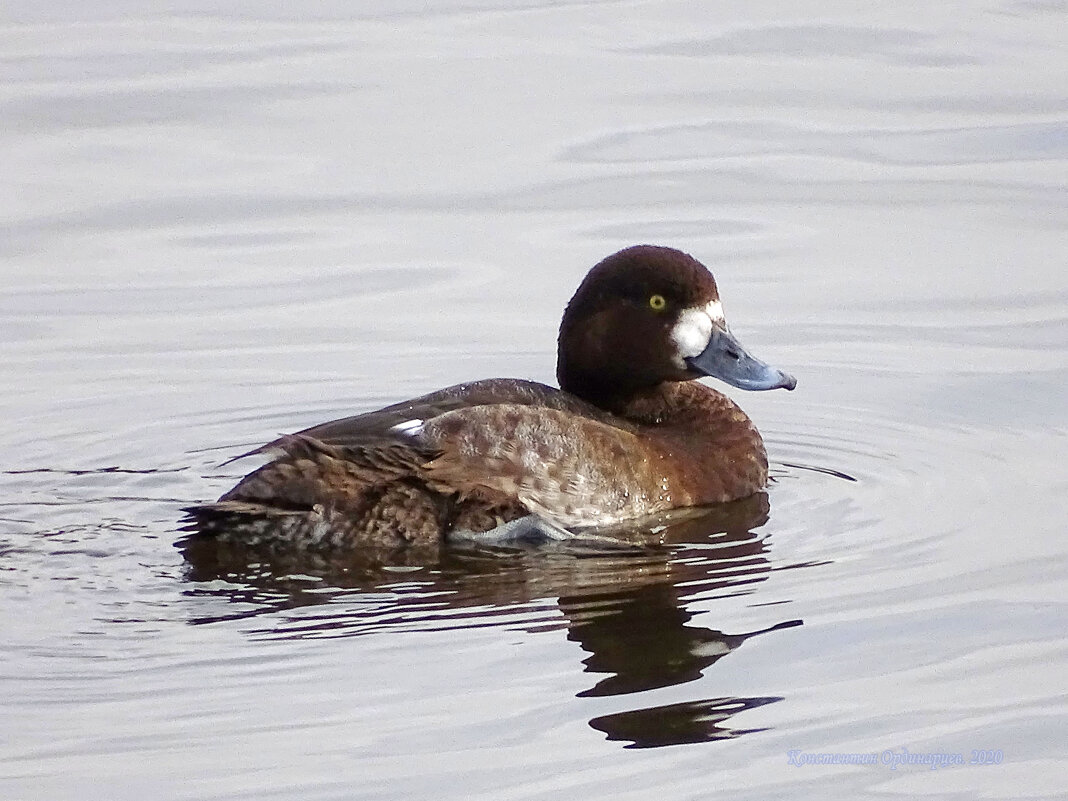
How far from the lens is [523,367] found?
28.3ft

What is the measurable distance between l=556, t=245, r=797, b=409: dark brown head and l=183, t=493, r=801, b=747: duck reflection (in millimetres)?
706

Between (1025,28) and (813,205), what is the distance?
Result: 3.71m

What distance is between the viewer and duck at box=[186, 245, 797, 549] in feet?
21.0

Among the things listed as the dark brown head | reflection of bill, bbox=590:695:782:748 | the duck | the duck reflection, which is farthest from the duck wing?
reflection of bill, bbox=590:695:782:748

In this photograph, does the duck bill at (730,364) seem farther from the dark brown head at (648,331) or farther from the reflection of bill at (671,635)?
the reflection of bill at (671,635)

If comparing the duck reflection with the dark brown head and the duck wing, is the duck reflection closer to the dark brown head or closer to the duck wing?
the duck wing

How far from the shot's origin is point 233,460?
7184 mm

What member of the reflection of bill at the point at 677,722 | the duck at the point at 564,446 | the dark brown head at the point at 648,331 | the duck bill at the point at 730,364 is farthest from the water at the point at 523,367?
the dark brown head at the point at 648,331

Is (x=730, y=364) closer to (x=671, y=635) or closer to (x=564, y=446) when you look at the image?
(x=564, y=446)

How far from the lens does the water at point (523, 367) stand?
4977mm

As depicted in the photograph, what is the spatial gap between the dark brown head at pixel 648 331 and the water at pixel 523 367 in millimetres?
490

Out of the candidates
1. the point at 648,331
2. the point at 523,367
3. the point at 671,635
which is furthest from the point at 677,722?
the point at 523,367

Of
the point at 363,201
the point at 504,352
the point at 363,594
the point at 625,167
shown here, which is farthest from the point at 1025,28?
the point at 363,594

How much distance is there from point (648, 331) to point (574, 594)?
5.14 ft
